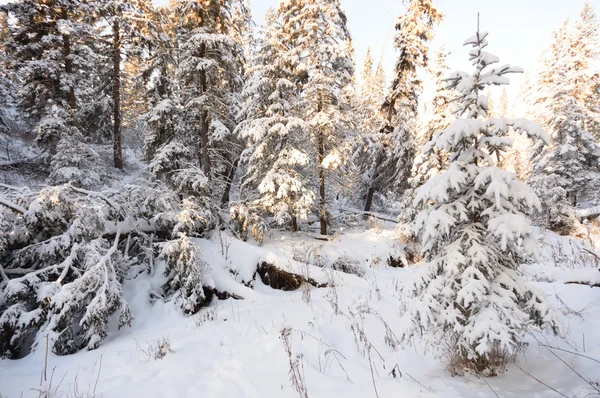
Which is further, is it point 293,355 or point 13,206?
point 13,206

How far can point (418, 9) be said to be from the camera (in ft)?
43.4

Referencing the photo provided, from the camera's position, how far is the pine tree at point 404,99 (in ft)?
44.3

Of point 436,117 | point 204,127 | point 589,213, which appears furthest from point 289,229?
point 589,213

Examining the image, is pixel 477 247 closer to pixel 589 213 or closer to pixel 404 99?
pixel 404 99

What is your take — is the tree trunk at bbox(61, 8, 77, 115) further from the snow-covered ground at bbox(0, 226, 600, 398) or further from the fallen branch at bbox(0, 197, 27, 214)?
the snow-covered ground at bbox(0, 226, 600, 398)

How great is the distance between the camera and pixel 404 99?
14.3 meters

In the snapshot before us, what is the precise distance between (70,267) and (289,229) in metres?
8.50

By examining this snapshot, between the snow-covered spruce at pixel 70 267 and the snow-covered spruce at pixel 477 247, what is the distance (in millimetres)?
5105

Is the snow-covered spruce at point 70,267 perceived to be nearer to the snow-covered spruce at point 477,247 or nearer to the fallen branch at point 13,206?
the fallen branch at point 13,206

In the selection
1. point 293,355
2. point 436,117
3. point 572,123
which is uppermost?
point 572,123

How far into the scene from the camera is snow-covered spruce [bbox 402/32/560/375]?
291 cm

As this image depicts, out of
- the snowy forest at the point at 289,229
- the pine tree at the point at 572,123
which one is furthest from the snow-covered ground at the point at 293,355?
the pine tree at the point at 572,123

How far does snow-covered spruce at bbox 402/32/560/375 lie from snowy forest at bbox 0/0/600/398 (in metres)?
0.03

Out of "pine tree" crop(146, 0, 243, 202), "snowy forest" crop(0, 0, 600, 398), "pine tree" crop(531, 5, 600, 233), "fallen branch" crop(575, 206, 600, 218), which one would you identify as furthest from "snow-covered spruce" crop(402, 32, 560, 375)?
"pine tree" crop(531, 5, 600, 233)
